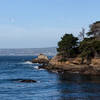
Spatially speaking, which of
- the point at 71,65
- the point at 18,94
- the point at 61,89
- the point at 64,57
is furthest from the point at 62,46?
the point at 18,94

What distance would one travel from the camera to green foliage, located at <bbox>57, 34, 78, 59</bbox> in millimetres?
113500

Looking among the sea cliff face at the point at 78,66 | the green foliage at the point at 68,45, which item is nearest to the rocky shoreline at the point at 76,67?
the sea cliff face at the point at 78,66

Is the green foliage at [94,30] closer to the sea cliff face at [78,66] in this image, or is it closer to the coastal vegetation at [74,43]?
the coastal vegetation at [74,43]

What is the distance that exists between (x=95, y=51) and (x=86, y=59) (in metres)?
4.18

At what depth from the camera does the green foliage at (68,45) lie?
114 m

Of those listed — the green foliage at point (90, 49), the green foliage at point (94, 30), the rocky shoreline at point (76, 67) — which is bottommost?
the rocky shoreline at point (76, 67)

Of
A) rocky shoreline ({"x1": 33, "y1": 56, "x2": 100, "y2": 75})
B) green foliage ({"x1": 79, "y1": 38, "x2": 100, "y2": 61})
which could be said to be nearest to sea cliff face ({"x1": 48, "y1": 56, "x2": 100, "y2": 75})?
rocky shoreline ({"x1": 33, "y1": 56, "x2": 100, "y2": 75})

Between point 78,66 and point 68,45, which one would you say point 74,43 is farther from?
point 78,66

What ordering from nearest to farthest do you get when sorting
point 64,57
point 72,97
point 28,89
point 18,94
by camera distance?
point 72,97
point 18,94
point 28,89
point 64,57

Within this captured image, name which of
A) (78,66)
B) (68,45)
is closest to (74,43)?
(68,45)

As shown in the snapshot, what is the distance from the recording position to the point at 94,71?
92.1m

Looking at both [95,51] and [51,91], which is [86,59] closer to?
[95,51]

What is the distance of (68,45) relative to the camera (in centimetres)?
11488

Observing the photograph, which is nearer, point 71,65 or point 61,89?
point 61,89
